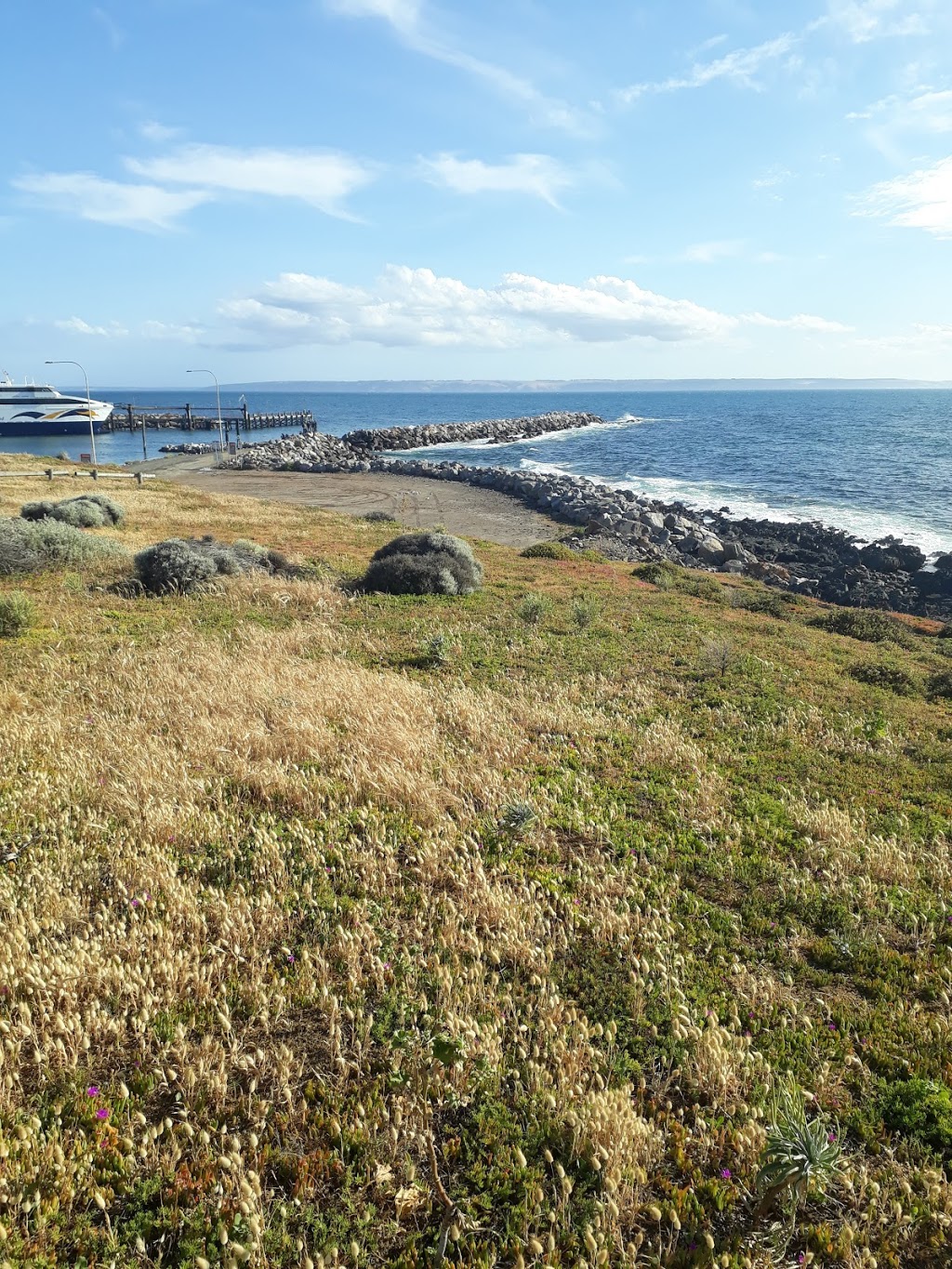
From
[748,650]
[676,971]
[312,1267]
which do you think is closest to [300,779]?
[676,971]

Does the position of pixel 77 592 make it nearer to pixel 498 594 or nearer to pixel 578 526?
pixel 498 594

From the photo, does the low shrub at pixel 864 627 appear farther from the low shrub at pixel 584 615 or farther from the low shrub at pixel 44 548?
the low shrub at pixel 44 548

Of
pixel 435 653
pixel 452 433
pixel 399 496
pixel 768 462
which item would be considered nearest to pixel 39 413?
pixel 452 433

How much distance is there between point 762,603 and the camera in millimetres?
21016

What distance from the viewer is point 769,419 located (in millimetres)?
141375

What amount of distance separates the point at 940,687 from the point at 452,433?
81681 mm

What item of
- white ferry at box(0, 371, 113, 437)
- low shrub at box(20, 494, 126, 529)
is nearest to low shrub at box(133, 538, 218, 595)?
low shrub at box(20, 494, 126, 529)

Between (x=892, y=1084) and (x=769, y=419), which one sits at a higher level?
(x=769, y=419)

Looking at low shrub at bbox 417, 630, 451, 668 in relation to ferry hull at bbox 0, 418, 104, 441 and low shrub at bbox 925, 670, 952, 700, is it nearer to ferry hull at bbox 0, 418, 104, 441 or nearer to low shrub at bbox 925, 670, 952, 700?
low shrub at bbox 925, 670, 952, 700

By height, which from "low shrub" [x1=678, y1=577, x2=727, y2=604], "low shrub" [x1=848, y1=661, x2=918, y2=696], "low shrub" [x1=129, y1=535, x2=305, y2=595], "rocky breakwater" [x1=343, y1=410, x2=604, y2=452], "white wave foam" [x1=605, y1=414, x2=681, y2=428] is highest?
"white wave foam" [x1=605, y1=414, x2=681, y2=428]

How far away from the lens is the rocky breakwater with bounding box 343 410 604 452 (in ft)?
265

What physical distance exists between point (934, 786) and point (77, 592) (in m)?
15.6

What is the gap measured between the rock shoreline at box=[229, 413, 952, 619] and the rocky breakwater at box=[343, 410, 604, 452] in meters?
24.3

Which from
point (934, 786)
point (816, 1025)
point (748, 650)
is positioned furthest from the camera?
point (748, 650)
